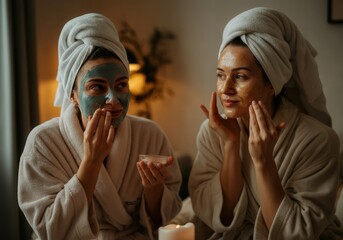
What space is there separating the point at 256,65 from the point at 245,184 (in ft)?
1.36

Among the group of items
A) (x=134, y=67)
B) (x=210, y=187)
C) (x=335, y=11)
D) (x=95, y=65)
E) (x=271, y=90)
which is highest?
(x=335, y=11)

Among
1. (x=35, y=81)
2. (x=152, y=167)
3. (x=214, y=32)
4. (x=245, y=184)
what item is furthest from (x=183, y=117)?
(x=152, y=167)

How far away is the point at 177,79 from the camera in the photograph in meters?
2.94

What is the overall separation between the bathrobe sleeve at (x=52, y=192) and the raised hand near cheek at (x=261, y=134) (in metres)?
0.53

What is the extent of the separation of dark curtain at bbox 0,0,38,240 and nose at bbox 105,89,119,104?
0.89m

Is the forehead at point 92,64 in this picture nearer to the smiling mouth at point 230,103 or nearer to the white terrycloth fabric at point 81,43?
the white terrycloth fabric at point 81,43

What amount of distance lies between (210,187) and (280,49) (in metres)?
0.53

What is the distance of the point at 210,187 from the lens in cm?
160

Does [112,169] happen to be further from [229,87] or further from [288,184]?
[288,184]

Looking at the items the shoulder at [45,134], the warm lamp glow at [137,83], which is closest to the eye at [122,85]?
the shoulder at [45,134]

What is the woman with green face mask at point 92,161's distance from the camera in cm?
137

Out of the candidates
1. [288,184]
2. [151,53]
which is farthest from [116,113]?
[151,53]

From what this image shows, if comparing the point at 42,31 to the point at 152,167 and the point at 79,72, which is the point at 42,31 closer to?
the point at 79,72

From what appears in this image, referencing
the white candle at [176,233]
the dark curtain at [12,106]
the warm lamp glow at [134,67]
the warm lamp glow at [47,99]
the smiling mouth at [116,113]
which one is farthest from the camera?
the warm lamp glow at [134,67]
